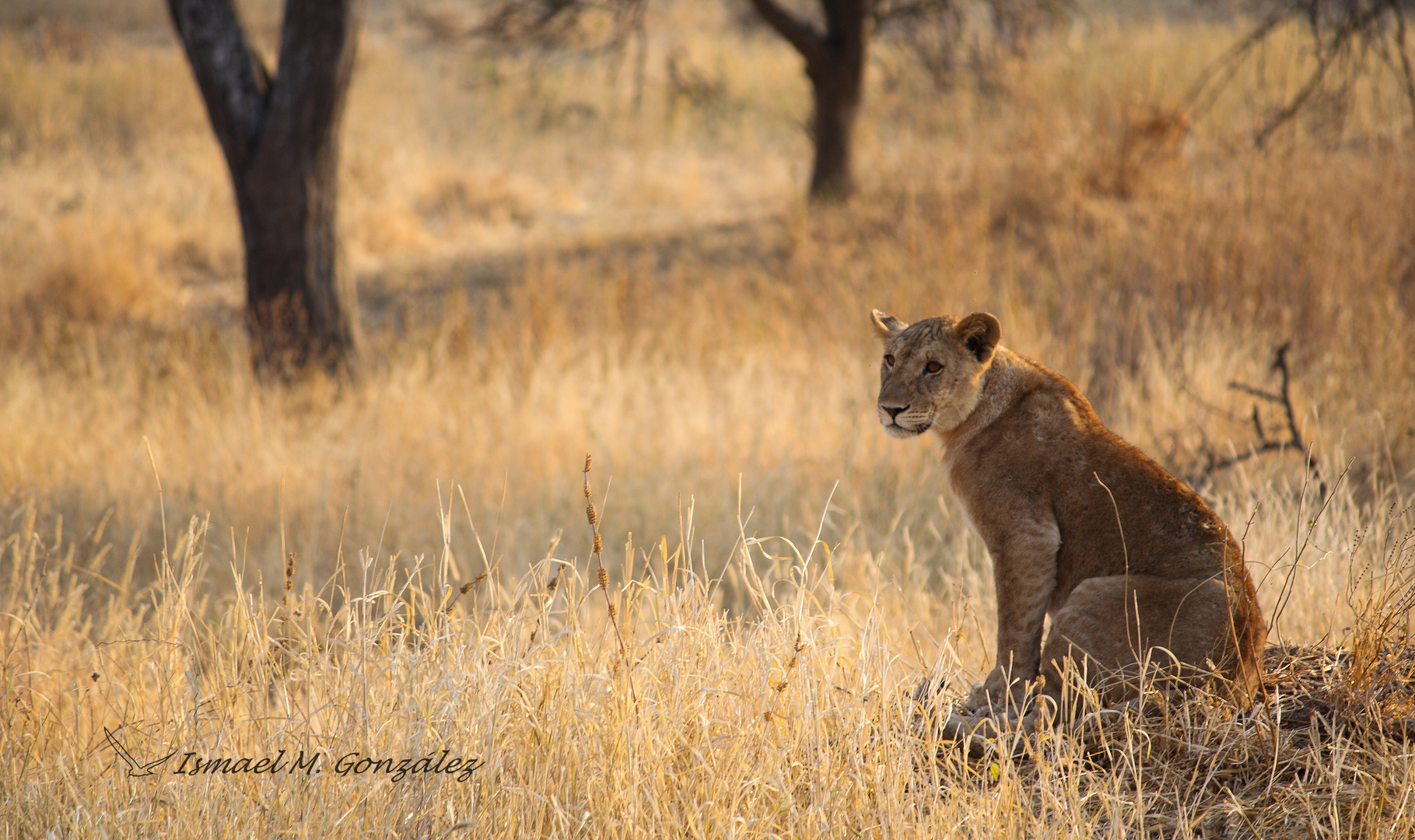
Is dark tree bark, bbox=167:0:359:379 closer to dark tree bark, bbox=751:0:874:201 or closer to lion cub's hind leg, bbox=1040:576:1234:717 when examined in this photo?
lion cub's hind leg, bbox=1040:576:1234:717

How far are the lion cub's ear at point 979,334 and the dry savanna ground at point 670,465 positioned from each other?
2.38 ft

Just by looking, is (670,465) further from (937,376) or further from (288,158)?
(288,158)

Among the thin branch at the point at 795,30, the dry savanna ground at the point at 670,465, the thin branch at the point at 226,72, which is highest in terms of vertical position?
the thin branch at the point at 795,30

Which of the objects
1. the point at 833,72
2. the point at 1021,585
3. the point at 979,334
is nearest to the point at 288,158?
the point at 979,334

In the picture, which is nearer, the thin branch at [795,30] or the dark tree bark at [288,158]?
the dark tree bark at [288,158]

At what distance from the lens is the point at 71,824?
246 centimetres

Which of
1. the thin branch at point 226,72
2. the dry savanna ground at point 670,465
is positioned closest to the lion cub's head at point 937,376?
the dry savanna ground at point 670,465

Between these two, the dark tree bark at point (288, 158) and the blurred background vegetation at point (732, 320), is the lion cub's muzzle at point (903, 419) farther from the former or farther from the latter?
the dark tree bark at point (288, 158)

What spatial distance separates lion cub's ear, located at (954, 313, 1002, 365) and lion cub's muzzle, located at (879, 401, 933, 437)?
0.22 meters

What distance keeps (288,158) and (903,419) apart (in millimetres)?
6084

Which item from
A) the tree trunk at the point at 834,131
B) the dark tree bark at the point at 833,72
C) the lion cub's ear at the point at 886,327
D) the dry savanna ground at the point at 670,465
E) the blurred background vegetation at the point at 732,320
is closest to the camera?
the dry savanna ground at the point at 670,465

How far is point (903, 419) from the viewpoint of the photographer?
9.16 ft

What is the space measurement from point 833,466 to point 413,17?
2015 cm

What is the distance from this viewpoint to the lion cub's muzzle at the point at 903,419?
109 inches
